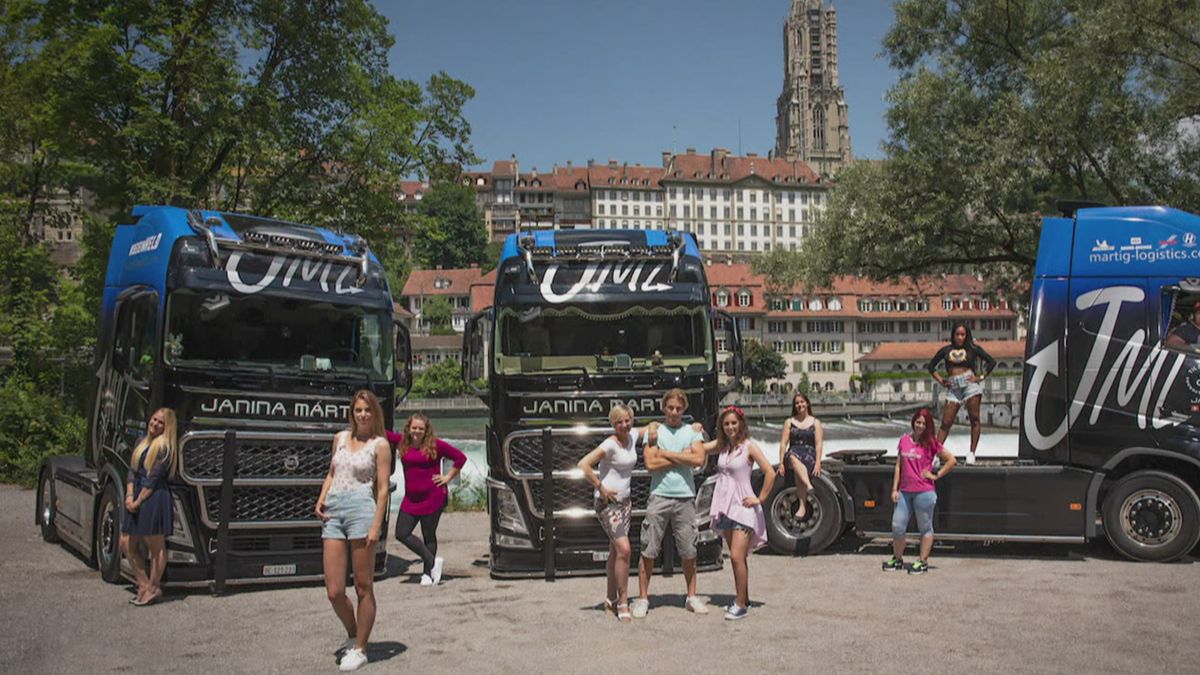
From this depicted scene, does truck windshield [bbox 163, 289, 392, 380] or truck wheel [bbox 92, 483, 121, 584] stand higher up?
truck windshield [bbox 163, 289, 392, 380]

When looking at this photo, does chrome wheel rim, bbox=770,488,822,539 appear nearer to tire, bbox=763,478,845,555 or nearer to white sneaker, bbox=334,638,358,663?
tire, bbox=763,478,845,555

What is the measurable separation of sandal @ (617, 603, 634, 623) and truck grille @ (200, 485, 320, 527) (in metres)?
3.48

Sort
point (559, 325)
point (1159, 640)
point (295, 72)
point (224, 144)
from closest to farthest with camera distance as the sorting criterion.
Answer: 1. point (1159, 640)
2. point (559, 325)
3. point (224, 144)
4. point (295, 72)

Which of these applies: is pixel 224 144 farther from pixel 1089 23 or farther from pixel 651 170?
pixel 651 170

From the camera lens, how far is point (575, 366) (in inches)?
448

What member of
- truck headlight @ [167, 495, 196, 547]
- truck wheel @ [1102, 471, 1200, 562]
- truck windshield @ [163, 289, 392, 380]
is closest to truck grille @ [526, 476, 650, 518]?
truck windshield @ [163, 289, 392, 380]

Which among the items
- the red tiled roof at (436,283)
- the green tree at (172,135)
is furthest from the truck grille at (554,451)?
the red tiled roof at (436,283)

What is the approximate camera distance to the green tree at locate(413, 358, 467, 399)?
98.2 m

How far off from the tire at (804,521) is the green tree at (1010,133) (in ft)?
38.5

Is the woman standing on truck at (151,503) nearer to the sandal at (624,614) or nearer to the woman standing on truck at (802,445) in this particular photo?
the sandal at (624,614)

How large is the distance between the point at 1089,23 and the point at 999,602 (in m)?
15.5

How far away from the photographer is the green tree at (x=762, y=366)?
109m

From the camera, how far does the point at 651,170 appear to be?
172625mm

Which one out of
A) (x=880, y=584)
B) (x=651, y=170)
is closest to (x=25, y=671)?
(x=880, y=584)
